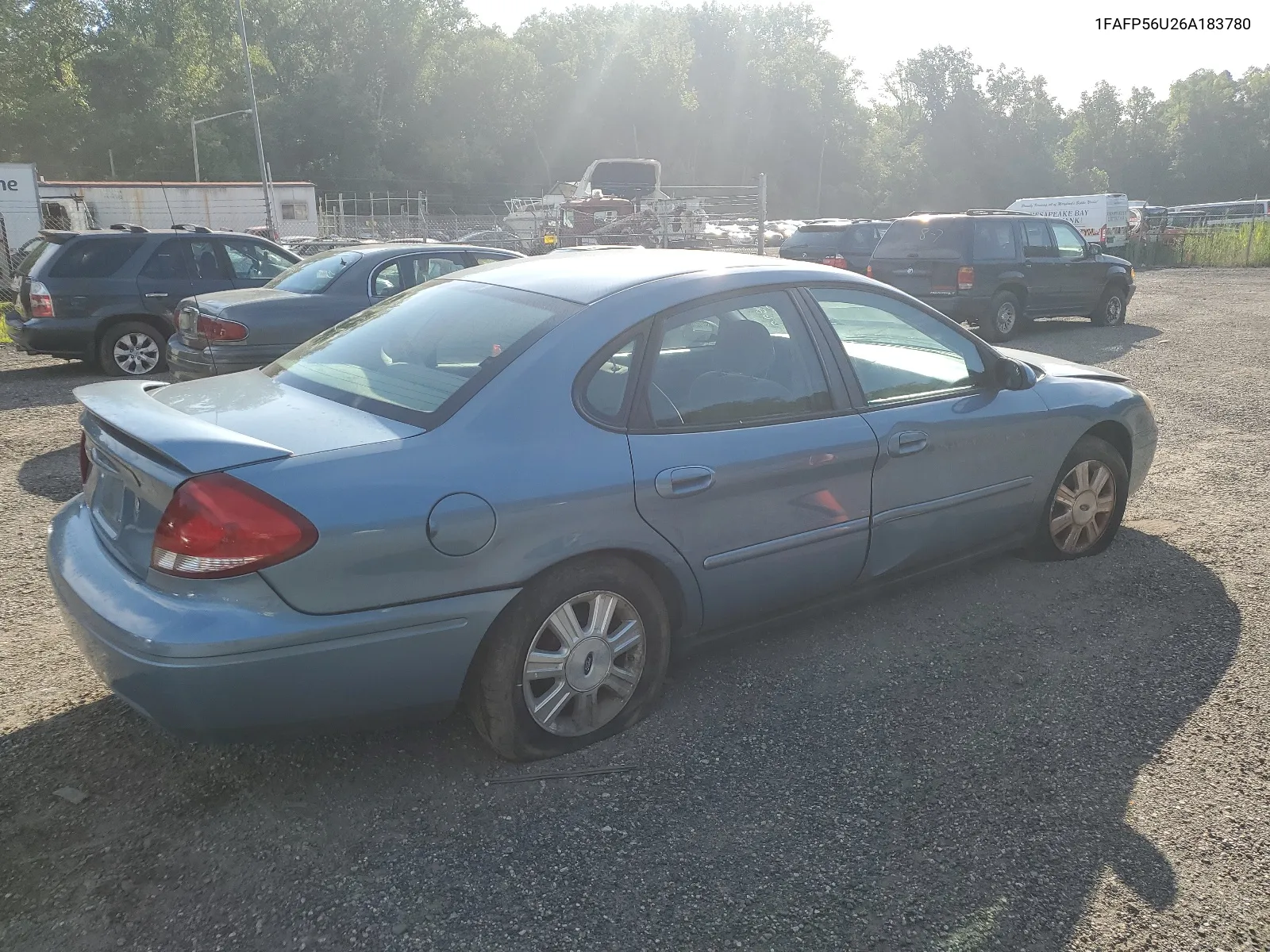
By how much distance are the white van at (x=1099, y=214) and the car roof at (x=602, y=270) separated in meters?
29.0

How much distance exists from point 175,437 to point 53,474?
4.79m

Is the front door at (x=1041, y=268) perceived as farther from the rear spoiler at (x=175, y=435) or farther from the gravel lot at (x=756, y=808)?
the rear spoiler at (x=175, y=435)

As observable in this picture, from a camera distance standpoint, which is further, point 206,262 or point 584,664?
point 206,262

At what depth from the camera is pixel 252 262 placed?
37.2 feet

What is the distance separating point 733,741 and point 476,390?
4.66 ft

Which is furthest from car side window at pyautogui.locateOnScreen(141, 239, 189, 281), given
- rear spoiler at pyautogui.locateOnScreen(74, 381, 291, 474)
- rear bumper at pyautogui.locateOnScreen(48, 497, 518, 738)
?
rear bumper at pyautogui.locateOnScreen(48, 497, 518, 738)

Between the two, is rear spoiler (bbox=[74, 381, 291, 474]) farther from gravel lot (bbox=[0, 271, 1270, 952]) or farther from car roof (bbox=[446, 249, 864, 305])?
car roof (bbox=[446, 249, 864, 305])

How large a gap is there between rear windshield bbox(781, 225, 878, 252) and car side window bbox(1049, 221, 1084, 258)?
14.4 feet

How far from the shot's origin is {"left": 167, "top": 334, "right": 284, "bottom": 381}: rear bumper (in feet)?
26.3

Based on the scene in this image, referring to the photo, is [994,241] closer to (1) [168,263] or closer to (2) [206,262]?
(2) [206,262]

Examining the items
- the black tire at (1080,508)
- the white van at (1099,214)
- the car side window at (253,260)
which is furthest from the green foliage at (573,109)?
the black tire at (1080,508)

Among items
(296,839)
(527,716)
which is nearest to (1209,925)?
(527,716)

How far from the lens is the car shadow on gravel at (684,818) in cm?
251

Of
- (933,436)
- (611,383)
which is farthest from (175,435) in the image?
(933,436)
